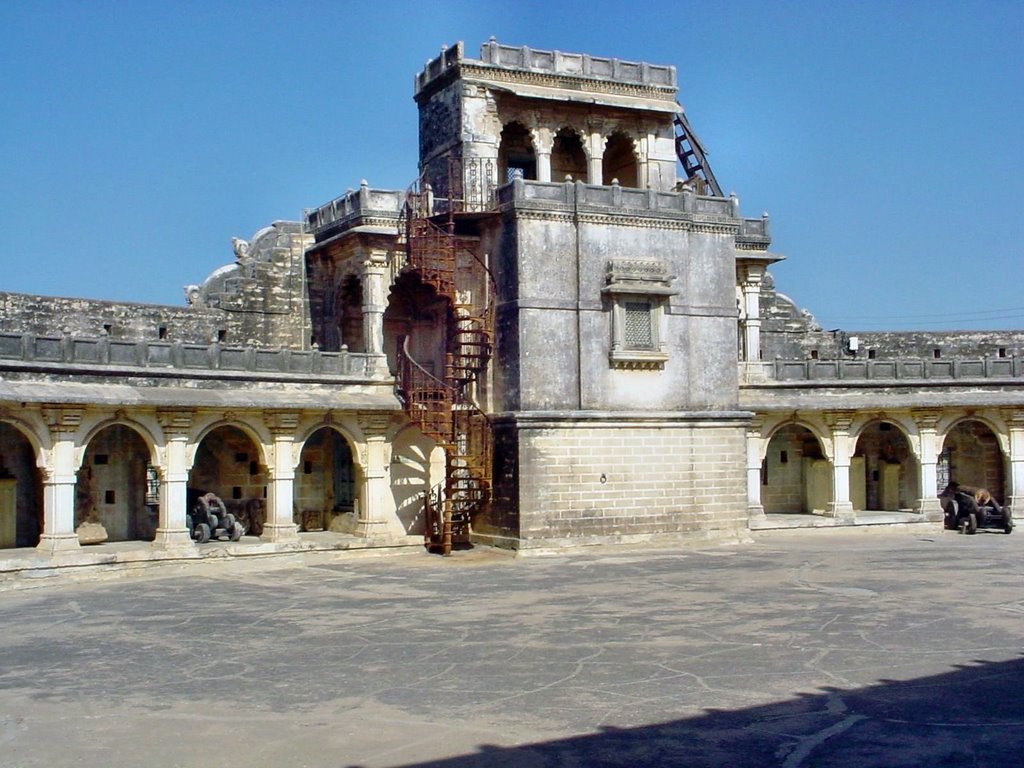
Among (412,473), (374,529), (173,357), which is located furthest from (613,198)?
(173,357)

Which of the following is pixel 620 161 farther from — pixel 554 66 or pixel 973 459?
pixel 973 459

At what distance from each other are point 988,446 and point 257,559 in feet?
65.8

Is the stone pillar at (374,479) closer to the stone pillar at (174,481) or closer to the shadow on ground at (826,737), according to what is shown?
the stone pillar at (174,481)

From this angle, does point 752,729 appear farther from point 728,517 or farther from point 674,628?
point 728,517

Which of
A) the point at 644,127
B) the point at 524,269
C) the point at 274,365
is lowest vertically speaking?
the point at 274,365

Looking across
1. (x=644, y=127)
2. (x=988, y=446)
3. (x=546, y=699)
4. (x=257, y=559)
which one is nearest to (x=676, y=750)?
(x=546, y=699)

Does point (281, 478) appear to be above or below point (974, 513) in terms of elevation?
above

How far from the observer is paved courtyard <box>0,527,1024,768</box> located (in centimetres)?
955

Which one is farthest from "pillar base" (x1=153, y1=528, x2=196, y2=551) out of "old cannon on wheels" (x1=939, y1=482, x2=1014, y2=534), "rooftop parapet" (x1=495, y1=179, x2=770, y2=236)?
"old cannon on wheels" (x1=939, y1=482, x2=1014, y2=534)

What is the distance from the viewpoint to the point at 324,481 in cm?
2731

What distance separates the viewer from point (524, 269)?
24.0 m

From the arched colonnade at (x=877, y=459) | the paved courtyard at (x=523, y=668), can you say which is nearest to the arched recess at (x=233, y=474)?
the paved courtyard at (x=523, y=668)

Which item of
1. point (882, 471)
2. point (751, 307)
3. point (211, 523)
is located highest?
point (751, 307)

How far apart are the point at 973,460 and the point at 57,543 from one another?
78.3ft
